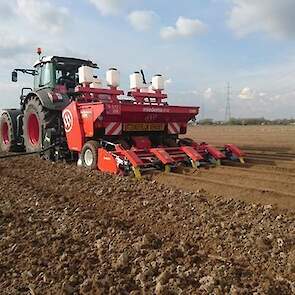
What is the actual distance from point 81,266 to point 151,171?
3880 mm

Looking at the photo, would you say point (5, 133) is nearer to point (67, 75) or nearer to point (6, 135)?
point (6, 135)

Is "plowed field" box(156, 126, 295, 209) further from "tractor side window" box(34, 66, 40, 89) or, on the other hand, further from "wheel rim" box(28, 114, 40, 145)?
"tractor side window" box(34, 66, 40, 89)

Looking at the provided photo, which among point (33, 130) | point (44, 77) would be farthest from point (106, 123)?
point (33, 130)

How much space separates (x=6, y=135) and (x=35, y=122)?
8.49 ft

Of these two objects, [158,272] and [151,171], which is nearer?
[158,272]

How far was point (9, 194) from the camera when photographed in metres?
6.05

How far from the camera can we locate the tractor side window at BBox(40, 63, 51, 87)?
9634 millimetres

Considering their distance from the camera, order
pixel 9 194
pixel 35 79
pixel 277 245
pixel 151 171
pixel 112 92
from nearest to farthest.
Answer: pixel 277 245 < pixel 9 194 < pixel 151 171 < pixel 112 92 < pixel 35 79

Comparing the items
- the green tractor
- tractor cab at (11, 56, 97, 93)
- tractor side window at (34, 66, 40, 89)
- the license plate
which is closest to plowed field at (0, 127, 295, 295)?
the license plate

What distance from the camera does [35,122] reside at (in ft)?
33.2

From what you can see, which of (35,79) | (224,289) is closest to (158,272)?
(224,289)

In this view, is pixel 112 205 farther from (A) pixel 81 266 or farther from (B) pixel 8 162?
(B) pixel 8 162

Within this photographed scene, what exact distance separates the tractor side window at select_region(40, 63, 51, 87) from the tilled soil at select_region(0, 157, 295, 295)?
4.30 m

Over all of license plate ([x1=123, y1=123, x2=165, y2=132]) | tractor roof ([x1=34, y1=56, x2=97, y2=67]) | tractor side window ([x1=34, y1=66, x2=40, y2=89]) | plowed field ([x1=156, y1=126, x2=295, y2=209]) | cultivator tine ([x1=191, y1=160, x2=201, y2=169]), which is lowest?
plowed field ([x1=156, y1=126, x2=295, y2=209])
